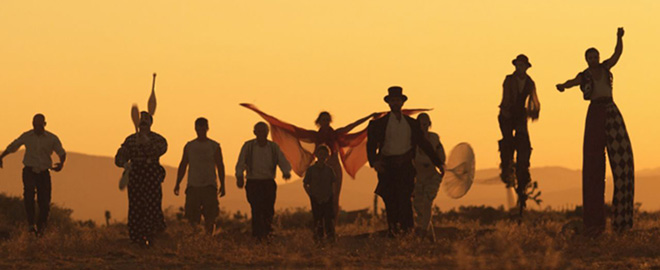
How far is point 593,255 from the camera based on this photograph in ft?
53.5

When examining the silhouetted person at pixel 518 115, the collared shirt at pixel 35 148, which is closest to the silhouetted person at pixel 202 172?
the collared shirt at pixel 35 148

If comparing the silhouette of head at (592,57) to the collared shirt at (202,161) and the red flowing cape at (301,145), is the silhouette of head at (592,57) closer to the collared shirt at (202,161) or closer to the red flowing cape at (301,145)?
the red flowing cape at (301,145)

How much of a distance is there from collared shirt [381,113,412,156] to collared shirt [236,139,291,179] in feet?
4.97

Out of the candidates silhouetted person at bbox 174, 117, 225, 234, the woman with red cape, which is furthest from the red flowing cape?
Answer: silhouetted person at bbox 174, 117, 225, 234

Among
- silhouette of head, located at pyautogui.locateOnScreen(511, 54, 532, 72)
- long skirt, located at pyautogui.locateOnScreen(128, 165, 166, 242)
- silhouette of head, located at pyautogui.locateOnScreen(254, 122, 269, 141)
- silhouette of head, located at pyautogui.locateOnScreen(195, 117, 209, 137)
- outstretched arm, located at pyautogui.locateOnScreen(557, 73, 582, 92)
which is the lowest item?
long skirt, located at pyautogui.locateOnScreen(128, 165, 166, 242)

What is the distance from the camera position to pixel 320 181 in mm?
18219

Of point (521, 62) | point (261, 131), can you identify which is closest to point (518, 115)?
point (521, 62)

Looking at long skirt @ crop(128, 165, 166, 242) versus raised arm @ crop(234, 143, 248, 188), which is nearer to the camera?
long skirt @ crop(128, 165, 166, 242)

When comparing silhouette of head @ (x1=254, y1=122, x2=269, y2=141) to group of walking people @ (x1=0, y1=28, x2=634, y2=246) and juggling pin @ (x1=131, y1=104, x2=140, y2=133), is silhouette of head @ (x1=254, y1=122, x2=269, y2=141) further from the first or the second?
juggling pin @ (x1=131, y1=104, x2=140, y2=133)

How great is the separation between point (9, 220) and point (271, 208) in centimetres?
1121

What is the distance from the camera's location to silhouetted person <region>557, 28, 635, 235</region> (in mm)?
17984

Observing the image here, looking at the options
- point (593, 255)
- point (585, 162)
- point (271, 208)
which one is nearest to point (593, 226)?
point (585, 162)

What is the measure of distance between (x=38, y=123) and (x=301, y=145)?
395cm

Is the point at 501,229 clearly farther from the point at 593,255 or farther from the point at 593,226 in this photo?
the point at 593,255
